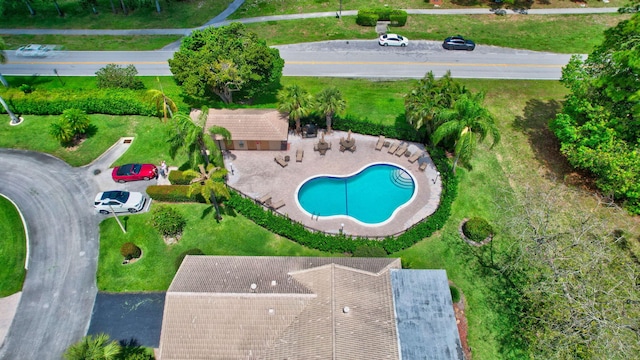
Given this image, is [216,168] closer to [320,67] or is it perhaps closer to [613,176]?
[320,67]

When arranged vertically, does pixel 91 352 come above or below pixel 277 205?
above

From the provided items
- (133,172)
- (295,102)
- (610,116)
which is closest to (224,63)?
(295,102)

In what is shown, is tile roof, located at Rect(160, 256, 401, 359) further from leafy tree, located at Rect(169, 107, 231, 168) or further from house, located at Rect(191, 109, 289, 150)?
house, located at Rect(191, 109, 289, 150)

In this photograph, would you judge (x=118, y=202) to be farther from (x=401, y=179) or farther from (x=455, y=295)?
(x=455, y=295)

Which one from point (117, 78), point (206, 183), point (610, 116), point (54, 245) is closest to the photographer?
point (206, 183)

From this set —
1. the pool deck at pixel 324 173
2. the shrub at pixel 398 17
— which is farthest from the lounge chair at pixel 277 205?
the shrub at pixel 398 17

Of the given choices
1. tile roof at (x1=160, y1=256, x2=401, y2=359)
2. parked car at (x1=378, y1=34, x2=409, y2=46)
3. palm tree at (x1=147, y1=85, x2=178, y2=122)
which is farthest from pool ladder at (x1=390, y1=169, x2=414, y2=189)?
parked car at (x1=378, y1=34, x2=409, y2=46)

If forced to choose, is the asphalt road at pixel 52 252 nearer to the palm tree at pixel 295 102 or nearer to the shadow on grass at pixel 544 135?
the palm tree at pixel 295 102
